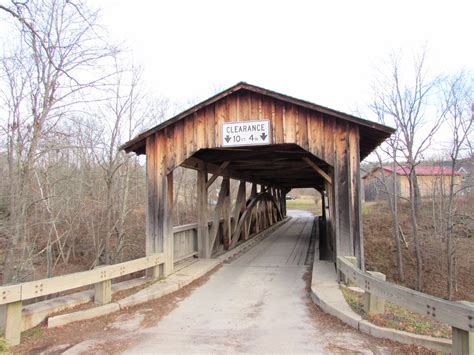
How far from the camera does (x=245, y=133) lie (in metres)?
6.49

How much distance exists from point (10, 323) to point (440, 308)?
13.4 feet

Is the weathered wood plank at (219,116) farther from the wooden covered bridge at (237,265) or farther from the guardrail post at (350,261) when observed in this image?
the guardrail post at (350,261)

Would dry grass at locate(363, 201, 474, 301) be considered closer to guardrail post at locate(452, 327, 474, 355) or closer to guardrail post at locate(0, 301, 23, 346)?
guardrail post at locate(452, 327, 474, 355)

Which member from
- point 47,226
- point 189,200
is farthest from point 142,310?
point 189,200

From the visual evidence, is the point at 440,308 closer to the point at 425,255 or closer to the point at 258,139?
the point at 258,139

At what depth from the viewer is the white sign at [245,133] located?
6.42 metres

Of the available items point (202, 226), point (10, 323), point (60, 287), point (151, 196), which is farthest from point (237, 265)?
point (10, 323)

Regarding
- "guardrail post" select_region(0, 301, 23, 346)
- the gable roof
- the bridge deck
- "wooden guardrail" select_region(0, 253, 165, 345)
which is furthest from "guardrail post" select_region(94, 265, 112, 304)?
the gable roof

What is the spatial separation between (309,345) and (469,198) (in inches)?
928

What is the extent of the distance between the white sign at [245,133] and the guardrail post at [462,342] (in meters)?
4.26

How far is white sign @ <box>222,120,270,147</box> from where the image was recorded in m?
6.42

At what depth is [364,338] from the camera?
11.9 feet

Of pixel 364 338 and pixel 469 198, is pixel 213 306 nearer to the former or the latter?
pixel 364 338

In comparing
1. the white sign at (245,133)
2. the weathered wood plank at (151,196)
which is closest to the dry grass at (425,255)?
the white sign at (245,133)
